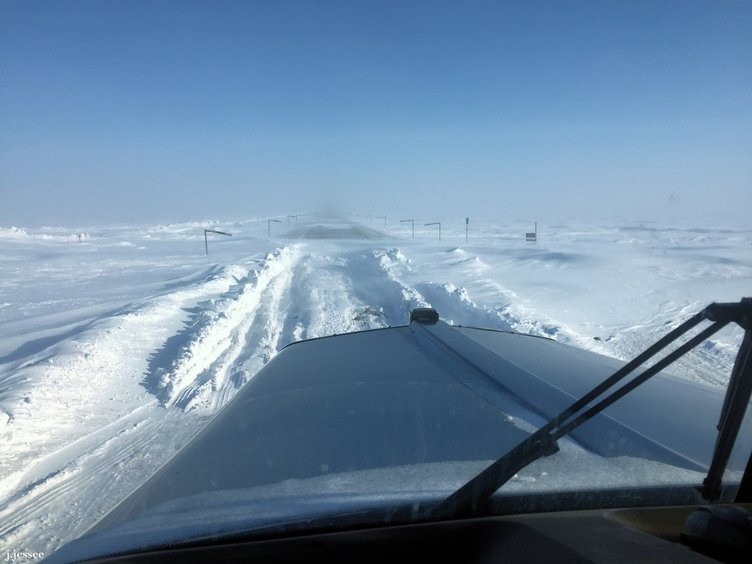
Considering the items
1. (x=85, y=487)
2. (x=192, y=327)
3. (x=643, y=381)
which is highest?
(x=643, y=381)

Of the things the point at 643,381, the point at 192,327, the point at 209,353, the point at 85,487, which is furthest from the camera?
the point at 192,327

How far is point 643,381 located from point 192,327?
891cm

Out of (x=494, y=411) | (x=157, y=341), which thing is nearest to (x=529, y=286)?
(x=157, y=341)

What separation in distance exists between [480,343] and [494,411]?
171 cm

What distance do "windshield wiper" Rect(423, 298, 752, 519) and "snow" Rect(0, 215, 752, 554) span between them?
0.62 feet

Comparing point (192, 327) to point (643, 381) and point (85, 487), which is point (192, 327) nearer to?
point (85, 487)

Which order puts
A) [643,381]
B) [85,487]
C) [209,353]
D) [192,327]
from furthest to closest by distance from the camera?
[192,327], [209,353], [85,487], [643,381]

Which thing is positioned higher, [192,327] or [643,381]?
[643,381]

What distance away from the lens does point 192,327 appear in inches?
372

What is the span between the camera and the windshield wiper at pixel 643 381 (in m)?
1.54

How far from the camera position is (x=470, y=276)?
55.9ft

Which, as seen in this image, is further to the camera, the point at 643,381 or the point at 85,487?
the point at 85,487

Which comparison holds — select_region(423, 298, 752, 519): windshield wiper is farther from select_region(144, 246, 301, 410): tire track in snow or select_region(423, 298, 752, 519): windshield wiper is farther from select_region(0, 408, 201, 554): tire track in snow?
select_region(144, 246, 301, 410): tire track in snow

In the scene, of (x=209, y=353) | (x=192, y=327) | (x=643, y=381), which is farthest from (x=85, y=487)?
(x=192, y=327)
